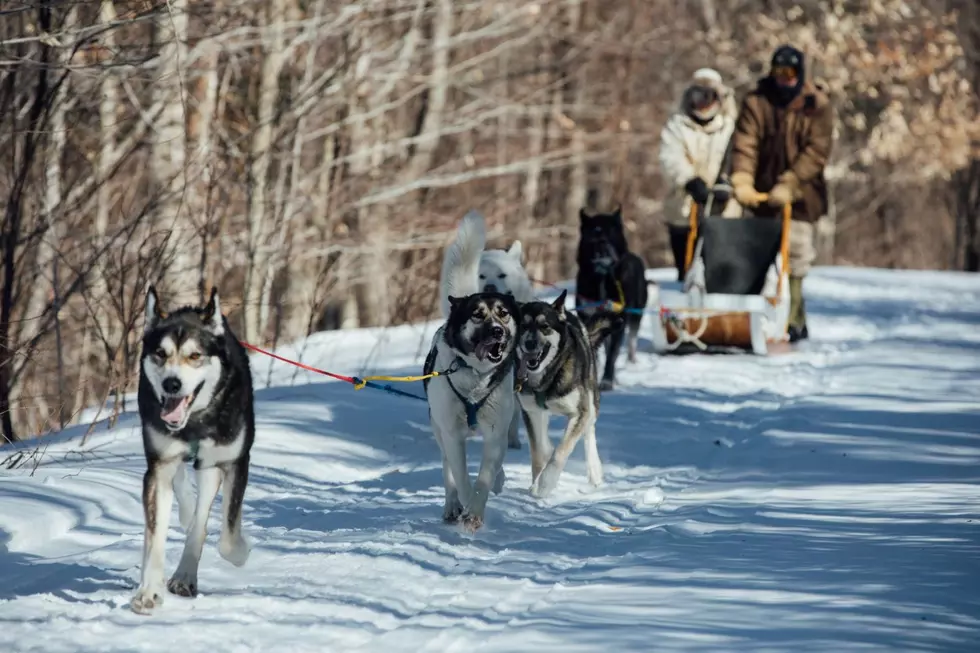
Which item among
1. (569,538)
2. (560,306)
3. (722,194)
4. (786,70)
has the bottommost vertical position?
(569,538)

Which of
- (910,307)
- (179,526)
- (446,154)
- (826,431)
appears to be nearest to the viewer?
(179,526)

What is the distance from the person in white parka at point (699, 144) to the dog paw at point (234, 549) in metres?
6.36

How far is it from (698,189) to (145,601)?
22.6 feet

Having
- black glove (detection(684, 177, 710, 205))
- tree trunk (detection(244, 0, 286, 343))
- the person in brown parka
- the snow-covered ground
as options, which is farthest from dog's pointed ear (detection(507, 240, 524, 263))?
the person in brown parka

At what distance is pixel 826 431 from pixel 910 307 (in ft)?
24.9

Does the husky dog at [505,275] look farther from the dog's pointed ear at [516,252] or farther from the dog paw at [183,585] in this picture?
the dog paw at [183,585]

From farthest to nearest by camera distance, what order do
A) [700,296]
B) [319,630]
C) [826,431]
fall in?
[700,296], [826,431], [319,630]

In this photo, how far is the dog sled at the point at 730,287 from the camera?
383 inches

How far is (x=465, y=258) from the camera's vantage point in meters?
5.74

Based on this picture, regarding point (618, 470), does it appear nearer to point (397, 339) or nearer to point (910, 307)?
point (397, 339)

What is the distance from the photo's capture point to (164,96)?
10.1m

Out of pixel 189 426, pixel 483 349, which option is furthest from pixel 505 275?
pixel 189 426

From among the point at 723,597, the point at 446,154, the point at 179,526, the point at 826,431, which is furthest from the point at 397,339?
the point at 446,154

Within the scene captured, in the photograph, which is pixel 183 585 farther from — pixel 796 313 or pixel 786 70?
pixel 796 313
